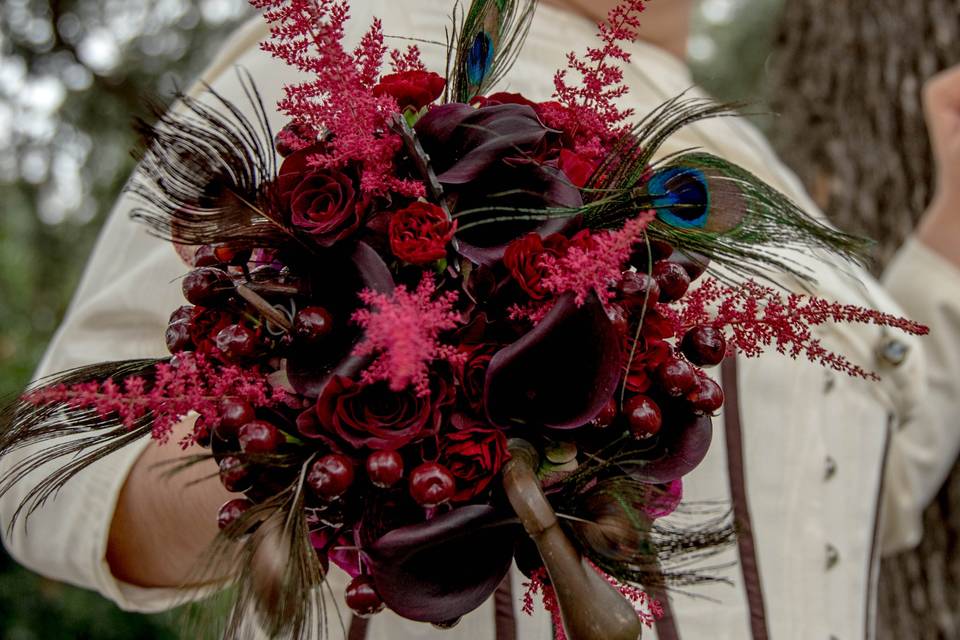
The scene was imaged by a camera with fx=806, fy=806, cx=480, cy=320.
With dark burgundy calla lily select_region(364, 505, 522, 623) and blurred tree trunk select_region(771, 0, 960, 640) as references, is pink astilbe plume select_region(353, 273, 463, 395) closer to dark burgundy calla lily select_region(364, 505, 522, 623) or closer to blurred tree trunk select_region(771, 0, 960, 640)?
dark burgundy calla lily select_region(364, 505, 522, 623)

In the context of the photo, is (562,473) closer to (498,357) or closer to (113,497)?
(498,357)

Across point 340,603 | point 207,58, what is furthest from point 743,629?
point 207,58

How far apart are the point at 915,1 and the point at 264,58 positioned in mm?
1457

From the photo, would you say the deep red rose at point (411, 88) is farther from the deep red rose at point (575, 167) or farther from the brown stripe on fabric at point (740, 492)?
the brown stripe on fabric at point (740, 492)

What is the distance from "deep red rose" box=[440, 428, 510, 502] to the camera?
0.54 metres

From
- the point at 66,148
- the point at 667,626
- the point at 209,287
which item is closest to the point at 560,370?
the point at 209,287

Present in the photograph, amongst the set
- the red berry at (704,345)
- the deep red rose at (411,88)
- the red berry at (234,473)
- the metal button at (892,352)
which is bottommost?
the red berry at (234,473)

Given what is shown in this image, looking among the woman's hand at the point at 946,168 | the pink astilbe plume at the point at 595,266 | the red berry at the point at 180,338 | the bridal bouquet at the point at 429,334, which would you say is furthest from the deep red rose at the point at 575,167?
the woman's hand at the point at 946,168

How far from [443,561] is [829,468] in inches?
29.3

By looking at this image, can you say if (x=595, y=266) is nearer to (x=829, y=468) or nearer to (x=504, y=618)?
(x=504, y=618)

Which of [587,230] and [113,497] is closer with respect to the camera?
[587,230]

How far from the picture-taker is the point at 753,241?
1.99ft

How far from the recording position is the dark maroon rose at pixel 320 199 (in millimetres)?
547

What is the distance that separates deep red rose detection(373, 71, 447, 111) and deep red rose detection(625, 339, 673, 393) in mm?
250
